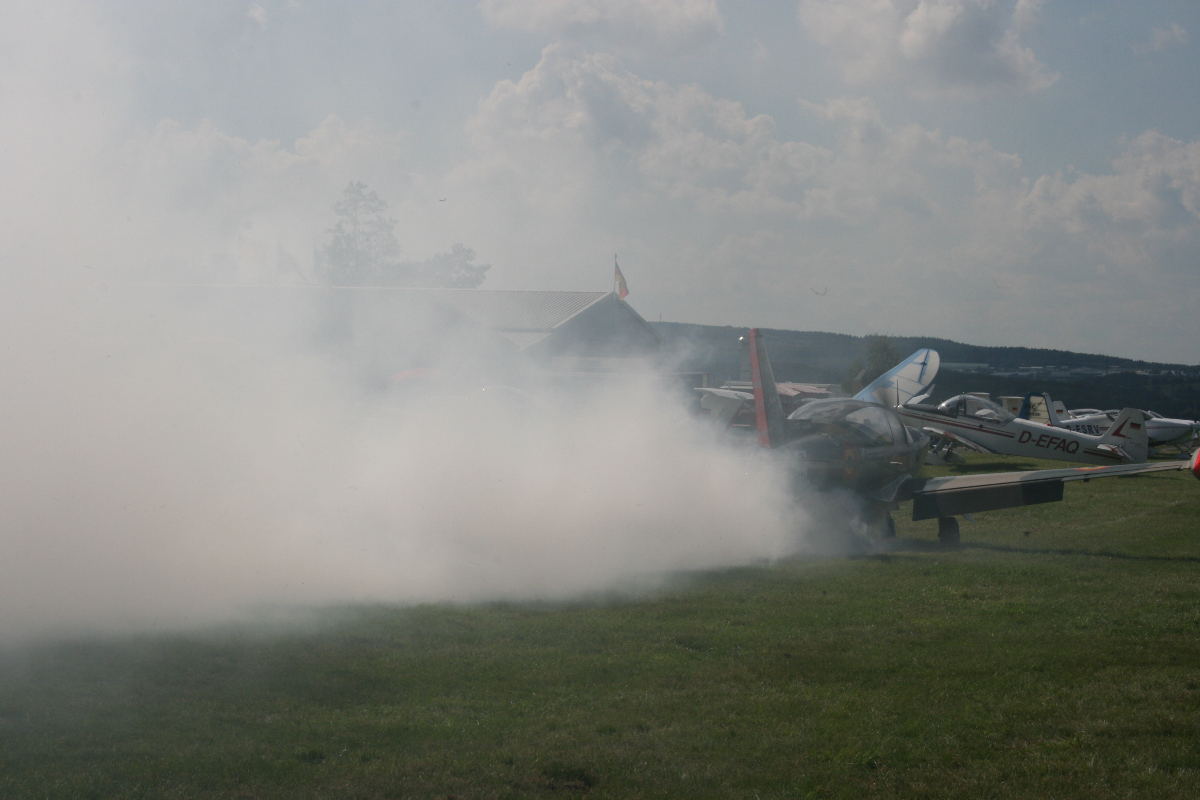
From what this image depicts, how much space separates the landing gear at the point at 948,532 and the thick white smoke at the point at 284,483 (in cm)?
281

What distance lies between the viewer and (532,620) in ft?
27.9

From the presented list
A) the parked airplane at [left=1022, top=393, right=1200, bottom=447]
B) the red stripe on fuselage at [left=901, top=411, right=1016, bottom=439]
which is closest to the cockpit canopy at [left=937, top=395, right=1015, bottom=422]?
the red stripe on fuselage at [left=901, top=411, right=1016, bottom=439]

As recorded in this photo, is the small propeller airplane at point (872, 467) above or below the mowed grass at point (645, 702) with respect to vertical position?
above

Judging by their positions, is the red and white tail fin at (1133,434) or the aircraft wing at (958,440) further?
the aircraft wing at (958,440)

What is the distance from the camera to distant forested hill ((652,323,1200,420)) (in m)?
82.2

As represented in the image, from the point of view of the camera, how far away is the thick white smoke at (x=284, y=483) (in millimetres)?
8023

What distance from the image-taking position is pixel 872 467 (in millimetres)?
14164

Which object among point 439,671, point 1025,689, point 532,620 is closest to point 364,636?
point 439,671

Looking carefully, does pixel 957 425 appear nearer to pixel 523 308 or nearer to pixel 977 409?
pixel 977 409

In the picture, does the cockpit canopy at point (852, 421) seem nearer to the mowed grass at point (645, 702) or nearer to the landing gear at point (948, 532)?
the landing gear at point (948, 532)

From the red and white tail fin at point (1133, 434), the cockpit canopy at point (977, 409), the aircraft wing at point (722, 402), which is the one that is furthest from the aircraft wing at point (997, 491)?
the cockpit canopy at point (977, 409)

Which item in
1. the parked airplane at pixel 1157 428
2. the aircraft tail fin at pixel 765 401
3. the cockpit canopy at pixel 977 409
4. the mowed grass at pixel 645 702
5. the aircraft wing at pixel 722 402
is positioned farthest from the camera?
the parked airplane at pixel 1157 428

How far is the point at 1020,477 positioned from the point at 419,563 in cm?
1034

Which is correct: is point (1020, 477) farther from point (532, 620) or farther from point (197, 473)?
point (197, 473)
